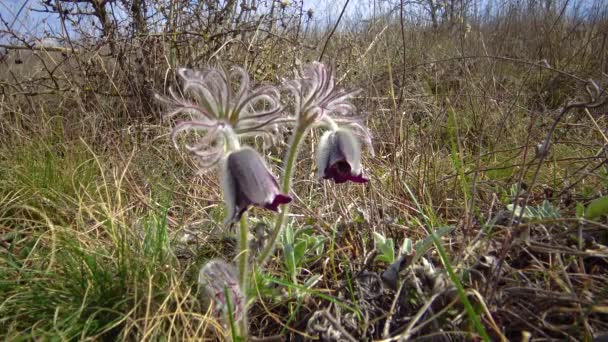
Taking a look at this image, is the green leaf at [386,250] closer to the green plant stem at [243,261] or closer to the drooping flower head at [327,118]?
the drooping flower head at [327,118]

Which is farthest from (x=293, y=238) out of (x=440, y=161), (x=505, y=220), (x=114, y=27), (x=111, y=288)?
(x=114, y=27)

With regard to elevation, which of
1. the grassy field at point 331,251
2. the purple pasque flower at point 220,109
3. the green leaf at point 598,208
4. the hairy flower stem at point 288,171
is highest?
the purple pasque flower at point 220,109

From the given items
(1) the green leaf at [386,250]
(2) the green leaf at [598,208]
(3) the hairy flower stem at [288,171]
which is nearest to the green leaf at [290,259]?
(3) the hairy flower stem at [288,171]

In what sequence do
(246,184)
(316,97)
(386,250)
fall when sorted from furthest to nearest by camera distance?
1. (386,250)
2. (316,97)
3. (246,184)

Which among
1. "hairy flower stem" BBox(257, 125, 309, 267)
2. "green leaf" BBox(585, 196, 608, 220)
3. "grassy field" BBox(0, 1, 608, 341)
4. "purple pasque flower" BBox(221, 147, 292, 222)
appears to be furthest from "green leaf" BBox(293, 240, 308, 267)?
"green leaf" BBox(585, 196, 608, 220)

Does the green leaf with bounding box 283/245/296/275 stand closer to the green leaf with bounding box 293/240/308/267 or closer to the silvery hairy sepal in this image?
the green leaf with bounding box 293/240/308/267

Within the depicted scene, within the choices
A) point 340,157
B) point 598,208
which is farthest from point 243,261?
point 598,208

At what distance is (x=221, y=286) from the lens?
115cm

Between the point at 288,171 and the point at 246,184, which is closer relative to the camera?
the point at 246,184

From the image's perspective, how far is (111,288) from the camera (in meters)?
1.17

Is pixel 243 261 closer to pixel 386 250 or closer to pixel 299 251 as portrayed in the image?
pixel 299 251

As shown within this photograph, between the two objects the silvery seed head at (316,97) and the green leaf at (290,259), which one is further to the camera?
the green leaf at (290,259)

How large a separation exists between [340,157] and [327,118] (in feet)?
0.34

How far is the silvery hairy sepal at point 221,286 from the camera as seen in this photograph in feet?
3.70
